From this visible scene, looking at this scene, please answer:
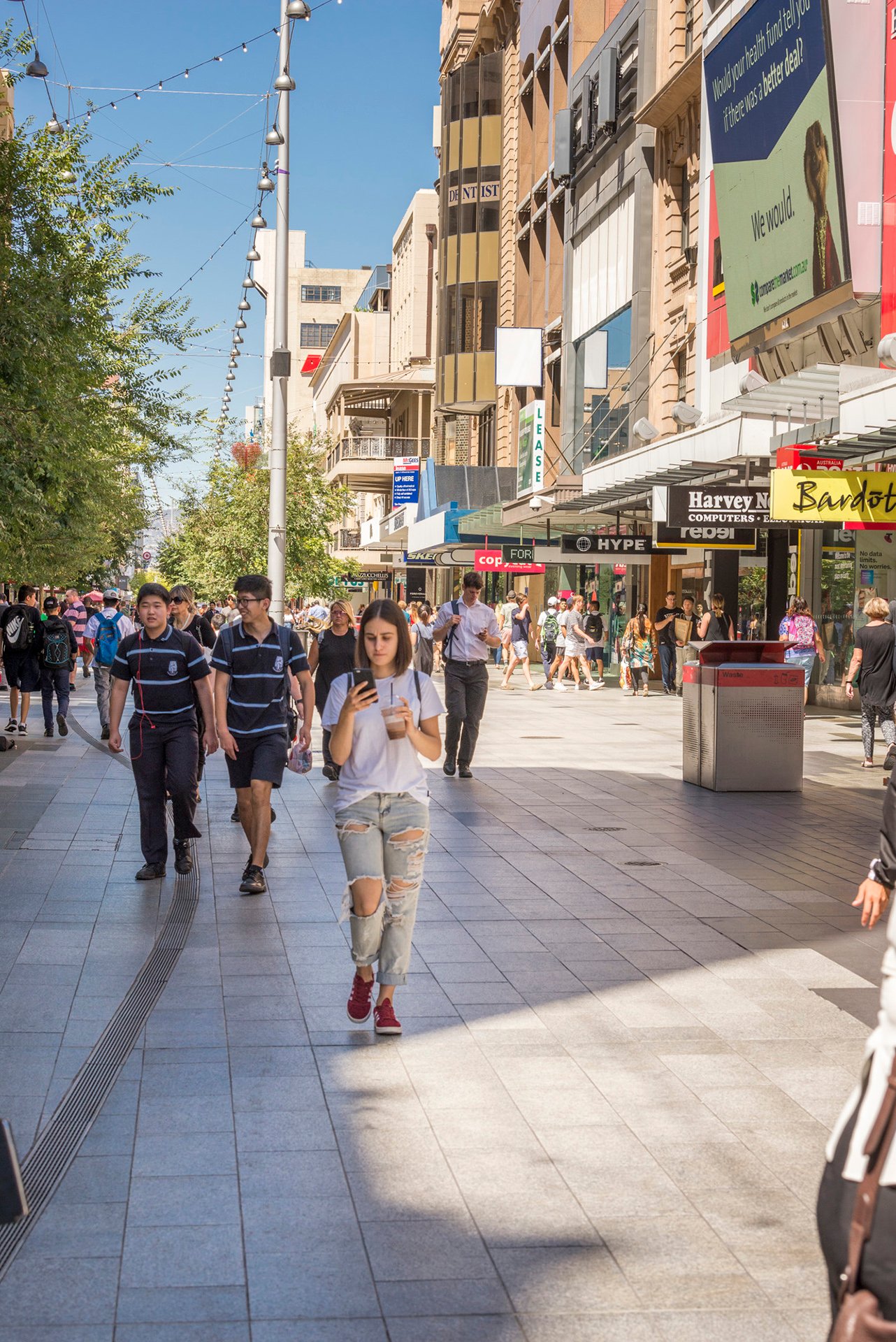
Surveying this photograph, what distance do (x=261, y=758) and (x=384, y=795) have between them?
10.5 feet

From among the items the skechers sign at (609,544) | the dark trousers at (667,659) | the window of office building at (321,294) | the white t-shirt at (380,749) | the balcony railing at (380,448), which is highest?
the window of office building at (321,294)

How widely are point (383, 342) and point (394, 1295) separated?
92228mm

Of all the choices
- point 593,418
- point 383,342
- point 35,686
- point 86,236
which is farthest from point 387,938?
point 383,342

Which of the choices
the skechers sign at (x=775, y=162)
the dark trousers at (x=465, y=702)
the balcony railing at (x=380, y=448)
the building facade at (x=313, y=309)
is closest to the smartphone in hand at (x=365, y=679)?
the dark trousers at (x=465, y=702)

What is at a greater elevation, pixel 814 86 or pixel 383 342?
pixel 383 342

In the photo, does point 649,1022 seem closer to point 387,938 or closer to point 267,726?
point 387,938

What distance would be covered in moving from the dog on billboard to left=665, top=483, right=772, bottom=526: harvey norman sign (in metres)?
3.42

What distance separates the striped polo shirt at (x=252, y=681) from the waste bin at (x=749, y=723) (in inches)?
245

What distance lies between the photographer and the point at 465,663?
15391 mm

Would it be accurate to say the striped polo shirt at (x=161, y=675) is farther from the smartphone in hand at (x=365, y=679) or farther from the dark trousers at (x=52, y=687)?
the dark trousers at (x=52, y=687)

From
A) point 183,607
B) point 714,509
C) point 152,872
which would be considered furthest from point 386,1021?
point 714,509

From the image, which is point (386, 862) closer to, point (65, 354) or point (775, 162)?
point (65, 354)

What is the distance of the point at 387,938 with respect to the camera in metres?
6.21

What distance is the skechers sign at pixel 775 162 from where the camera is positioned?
19656 mm
